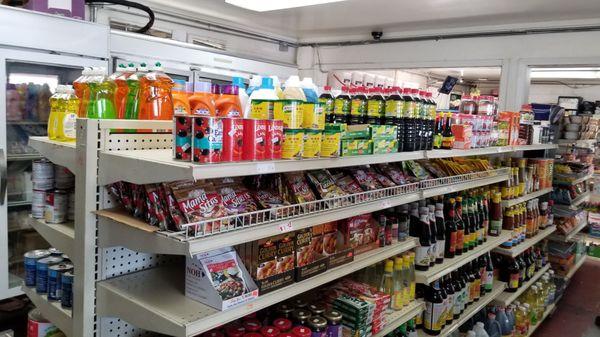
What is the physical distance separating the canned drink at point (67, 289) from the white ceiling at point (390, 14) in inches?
152

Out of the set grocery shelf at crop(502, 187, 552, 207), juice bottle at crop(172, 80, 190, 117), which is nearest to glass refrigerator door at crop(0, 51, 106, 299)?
juice bottle at crop(172, 80, 190, 117)

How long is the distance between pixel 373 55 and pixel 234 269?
5.61 metres

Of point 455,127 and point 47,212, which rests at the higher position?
point 455,127

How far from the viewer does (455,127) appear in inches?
124

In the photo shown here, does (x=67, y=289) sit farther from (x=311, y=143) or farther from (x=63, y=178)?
(x=311, y=143)

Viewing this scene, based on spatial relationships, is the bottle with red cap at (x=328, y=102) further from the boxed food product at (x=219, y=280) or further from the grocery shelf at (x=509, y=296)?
the grocery shelf at (x=509, y=296)

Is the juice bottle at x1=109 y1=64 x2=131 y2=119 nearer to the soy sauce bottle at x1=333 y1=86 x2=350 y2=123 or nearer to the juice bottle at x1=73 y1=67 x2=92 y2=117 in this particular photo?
the juice bottle at x1=73 y1=67 x2=92 y2=117

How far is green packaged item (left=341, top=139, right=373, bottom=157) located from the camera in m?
2.13

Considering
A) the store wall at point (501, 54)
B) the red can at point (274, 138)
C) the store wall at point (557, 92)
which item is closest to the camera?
the red can at point (274, 138)

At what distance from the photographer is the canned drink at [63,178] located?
2.10 m

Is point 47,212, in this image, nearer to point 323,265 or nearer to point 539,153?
point 323,265

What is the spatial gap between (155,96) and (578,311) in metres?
5.52

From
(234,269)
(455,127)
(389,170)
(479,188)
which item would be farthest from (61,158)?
(479,188)

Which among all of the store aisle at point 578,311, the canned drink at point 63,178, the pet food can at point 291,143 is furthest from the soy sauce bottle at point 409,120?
the store aisle at point 578,311
